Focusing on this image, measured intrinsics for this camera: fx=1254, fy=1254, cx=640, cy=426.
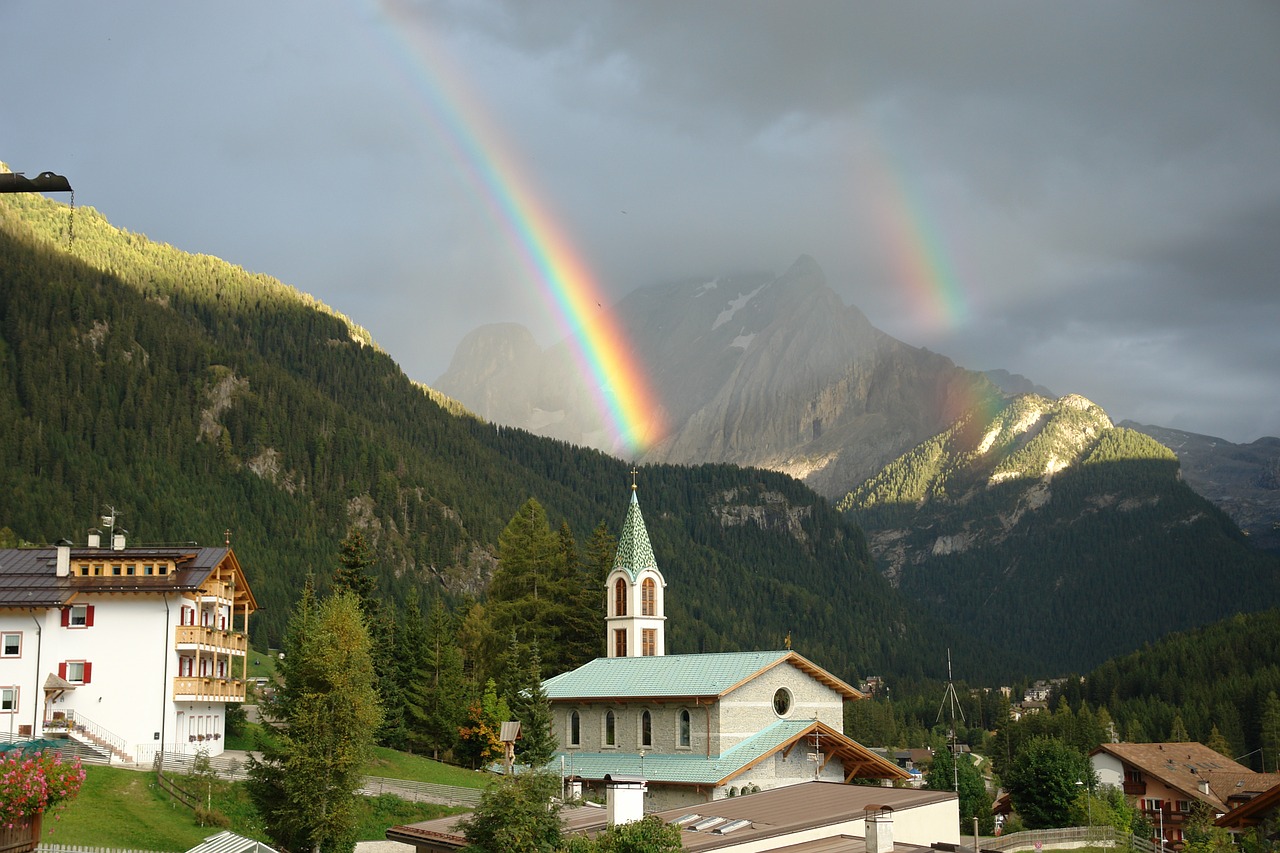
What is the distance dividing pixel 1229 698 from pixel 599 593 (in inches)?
5605

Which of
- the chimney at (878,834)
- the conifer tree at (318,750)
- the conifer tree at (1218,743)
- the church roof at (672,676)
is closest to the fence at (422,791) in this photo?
the church roof at (672,676)

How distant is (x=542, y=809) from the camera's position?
1278 inches

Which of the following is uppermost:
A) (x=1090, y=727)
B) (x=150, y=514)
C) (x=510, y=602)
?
(x=150, y=514)

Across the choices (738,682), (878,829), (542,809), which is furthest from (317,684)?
(738,682)

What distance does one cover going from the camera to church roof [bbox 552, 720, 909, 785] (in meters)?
62.4

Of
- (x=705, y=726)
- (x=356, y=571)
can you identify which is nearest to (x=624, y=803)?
(x=705, y=726)

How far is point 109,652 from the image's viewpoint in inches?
2403

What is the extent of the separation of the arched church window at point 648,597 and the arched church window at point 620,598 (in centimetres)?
114

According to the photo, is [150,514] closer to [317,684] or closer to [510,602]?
[510,602]

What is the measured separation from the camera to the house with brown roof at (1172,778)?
379 feet

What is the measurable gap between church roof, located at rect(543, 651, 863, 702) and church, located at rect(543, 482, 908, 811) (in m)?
0.08

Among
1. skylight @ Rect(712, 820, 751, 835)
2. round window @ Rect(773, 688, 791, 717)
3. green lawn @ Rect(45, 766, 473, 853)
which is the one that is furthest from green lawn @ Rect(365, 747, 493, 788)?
skylight @ Rect(712, 820, 751, 835)

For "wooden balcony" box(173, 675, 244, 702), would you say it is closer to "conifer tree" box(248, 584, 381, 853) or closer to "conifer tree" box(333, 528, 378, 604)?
"conifer tree" box(333, 528, 378, 604)

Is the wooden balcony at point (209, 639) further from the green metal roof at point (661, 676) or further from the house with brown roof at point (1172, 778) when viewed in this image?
the house with brown roof at point (1172, 778)
